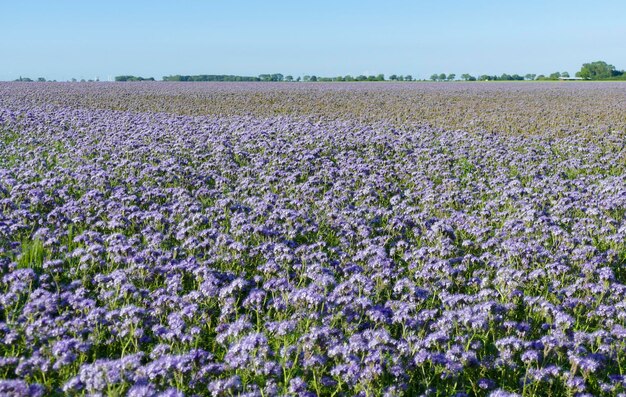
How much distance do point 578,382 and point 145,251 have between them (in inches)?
167

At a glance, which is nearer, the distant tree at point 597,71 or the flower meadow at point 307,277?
the flower meadow at point 307,277

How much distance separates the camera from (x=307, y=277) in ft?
19.6

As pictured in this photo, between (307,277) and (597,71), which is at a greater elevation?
(597,71)

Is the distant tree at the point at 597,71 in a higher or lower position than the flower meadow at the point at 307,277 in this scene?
higher

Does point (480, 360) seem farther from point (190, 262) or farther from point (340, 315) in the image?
point (190, 262)

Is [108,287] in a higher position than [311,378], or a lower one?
higher

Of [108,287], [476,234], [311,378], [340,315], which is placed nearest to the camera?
[311,378]

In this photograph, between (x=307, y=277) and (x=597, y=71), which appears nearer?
(x=307, y=277)

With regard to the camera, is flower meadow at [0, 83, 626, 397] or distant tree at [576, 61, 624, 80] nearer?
flower meadow at [0, 83, 626, 397]

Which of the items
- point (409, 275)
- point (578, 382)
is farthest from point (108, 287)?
point (578, 382)

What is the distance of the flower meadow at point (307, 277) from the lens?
389 centimetres

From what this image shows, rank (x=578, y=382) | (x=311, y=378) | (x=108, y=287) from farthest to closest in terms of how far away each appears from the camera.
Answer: (x=108, y=287), (x=311, y=378), (x=578, y=382)

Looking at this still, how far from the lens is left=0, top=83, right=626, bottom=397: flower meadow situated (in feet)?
12.8

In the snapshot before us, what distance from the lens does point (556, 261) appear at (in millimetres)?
6133
